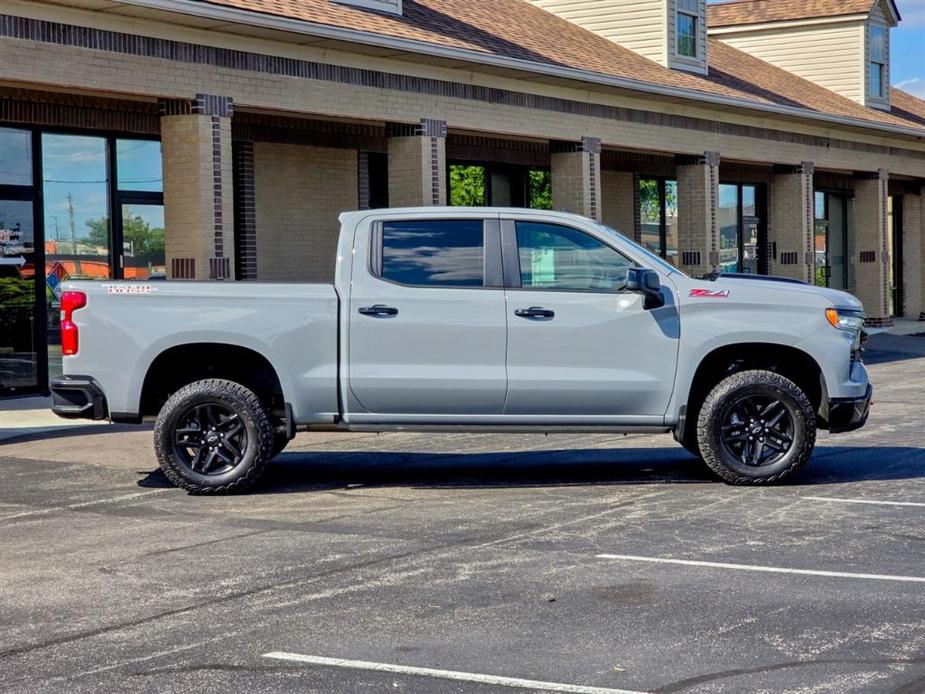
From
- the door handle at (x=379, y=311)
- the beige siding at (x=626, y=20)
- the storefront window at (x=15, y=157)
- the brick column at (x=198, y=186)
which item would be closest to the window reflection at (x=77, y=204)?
the storefront window at (x=15, y=157)

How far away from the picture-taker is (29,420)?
15398 mm

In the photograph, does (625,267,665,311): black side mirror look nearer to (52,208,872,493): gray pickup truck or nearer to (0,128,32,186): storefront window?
(52,208,872,493): gray pickup truck

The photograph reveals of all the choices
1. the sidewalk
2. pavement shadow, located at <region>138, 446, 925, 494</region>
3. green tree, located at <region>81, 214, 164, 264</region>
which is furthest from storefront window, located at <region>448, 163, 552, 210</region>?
pavement shadow, located at <region>138, 446, 925, 494</region>

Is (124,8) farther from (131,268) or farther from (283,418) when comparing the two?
(283,418)

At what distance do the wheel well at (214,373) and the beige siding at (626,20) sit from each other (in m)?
18.7

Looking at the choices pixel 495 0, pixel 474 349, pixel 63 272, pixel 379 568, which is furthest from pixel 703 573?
pixel 495 0

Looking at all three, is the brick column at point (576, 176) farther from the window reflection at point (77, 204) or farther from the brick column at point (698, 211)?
the window reflection at point (77, 204)

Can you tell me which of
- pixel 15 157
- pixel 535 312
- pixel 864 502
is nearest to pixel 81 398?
pixel 535 312

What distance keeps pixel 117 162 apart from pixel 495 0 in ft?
36.6

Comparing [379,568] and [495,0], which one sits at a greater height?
[495,0]

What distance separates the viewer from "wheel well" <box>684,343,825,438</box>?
1063cm

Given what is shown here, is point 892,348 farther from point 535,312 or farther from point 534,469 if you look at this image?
point 535,312

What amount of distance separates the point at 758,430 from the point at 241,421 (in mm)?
3872

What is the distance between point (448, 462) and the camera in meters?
12.1
